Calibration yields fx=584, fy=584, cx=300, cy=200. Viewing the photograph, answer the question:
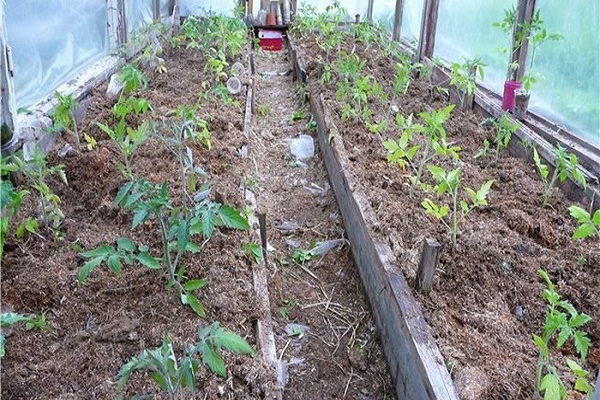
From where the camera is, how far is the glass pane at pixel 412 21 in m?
7.69

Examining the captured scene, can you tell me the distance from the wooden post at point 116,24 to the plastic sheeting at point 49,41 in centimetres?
23

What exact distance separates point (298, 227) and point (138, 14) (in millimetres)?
4277

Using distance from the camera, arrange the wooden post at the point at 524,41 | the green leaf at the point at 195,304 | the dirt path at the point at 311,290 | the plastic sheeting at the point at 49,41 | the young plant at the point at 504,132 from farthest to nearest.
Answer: the wooden post at the point at 524,41 → the young plant at the point at 504,132 → the plastic sheeting at the point at 49,41 → the dirt path at the point at 311,290 → the green leaf at the point at 195,304

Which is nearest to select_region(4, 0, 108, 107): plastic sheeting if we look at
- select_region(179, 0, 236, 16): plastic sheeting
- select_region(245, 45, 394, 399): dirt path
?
select_region(245, 45, 394, 399): dirt path

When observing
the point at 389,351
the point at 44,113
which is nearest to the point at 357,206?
the point at 389,351

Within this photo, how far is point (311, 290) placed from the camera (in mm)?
2898

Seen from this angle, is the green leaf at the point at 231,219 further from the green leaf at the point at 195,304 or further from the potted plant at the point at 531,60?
the potted plant at the point at 531,60

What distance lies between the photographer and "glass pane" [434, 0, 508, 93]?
203 inches

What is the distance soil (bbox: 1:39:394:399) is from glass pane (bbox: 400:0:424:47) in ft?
14.9

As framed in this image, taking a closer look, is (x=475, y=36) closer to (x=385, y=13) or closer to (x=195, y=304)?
(x=385, y=13)

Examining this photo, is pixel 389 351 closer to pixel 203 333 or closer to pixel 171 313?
pixel 171 313

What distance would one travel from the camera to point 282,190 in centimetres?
399

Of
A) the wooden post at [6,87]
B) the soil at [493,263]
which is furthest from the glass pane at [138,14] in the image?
the soil at [493,263]

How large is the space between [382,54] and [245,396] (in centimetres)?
617
